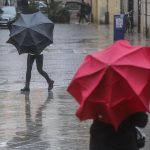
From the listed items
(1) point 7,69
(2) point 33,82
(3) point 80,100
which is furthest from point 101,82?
(1) point 7,69

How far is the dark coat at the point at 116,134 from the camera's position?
4879 millimetres

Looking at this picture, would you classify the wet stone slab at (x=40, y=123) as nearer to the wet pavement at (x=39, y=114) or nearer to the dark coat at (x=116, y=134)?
the wet pavement at (x=39, y=114)

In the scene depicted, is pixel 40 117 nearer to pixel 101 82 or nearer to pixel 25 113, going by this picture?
pixel 25 113

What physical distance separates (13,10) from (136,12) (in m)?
11.4

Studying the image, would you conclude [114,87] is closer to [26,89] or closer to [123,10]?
[26,89]

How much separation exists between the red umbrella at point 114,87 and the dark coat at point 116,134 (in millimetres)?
114

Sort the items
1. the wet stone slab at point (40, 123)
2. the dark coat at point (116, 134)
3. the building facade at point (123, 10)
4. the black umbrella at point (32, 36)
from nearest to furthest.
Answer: the dark coat at point (116, 134) < the wet stone slab at point (40, 123) < the black umbrella at point (32, 36) < the building facade at point (123, 10)

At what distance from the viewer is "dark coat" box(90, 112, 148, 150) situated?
4879 mm

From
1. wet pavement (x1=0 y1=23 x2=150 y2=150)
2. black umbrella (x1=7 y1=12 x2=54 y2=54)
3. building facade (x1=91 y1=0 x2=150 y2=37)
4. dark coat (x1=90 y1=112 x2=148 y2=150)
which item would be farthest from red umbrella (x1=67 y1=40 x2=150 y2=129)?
building facade (x1=91 y1=0 x2=150 y2=37)

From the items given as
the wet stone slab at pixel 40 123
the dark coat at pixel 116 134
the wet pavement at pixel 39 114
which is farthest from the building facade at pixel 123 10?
the dark coat at pixel 116 134

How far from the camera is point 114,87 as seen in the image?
4.67 metres

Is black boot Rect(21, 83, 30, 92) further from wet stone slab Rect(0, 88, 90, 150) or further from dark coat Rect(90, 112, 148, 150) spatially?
dark coat Rect(90, 112, 148, 150)

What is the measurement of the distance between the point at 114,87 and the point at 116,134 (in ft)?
1.36

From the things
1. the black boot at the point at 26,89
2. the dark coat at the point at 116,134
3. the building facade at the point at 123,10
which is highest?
the dark coat at the point at 116,134
